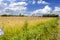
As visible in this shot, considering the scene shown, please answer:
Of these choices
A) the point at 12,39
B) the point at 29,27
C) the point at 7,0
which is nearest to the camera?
the point at 12,39

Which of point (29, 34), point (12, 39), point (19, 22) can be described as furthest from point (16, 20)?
point (12, 39)

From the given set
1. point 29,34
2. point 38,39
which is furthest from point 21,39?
point 38,39

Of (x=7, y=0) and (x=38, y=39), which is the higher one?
(x=7, y=0)

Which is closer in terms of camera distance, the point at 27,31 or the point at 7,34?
the point at 7,34

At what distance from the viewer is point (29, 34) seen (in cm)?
488

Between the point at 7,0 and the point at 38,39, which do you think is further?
the point at 38,39

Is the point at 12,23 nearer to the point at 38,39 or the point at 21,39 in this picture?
the point at 21,39

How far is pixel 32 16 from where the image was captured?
202 inches

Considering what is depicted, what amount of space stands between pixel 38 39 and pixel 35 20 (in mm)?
510

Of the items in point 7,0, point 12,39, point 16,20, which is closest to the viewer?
point 12,39

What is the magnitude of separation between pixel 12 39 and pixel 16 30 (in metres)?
0.63

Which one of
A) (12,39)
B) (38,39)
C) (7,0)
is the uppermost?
(7,0)

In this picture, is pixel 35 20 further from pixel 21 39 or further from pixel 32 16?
pixel 21 39

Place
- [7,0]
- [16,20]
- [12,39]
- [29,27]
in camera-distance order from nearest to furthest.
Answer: [12,39] → [7,0] → [16,20] → [29,27]
